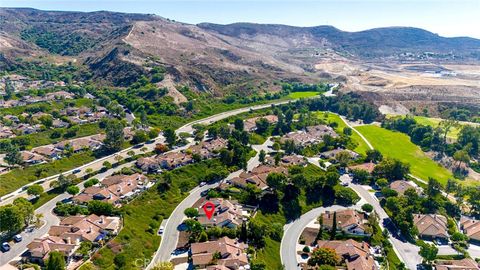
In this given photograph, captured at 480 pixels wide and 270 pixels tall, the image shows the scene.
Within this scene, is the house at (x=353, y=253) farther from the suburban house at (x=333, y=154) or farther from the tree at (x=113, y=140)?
the tree at (x=113, y=140)

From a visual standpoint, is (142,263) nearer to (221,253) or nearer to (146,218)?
(221,253)

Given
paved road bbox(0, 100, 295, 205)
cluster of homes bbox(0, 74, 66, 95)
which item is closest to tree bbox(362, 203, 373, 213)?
paved road bbox(0, 100, 295, 205)

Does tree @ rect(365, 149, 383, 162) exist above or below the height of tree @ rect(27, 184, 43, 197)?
below

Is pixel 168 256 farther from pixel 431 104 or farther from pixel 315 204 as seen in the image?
pixel 431 104

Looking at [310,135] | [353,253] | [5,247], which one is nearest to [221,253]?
[353,253]

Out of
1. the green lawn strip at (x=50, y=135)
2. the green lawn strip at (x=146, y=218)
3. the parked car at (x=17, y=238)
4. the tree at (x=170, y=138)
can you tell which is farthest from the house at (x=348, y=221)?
the green lawn strip at (x=50, y=135)

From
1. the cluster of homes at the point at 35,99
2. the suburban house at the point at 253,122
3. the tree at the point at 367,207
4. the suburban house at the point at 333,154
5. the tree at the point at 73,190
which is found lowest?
the tree at the point at 367,207

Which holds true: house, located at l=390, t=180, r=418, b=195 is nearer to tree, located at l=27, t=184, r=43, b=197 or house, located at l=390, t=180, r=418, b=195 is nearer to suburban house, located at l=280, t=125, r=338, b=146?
suburban house, located at l=280, t=125, r=338, b=146
